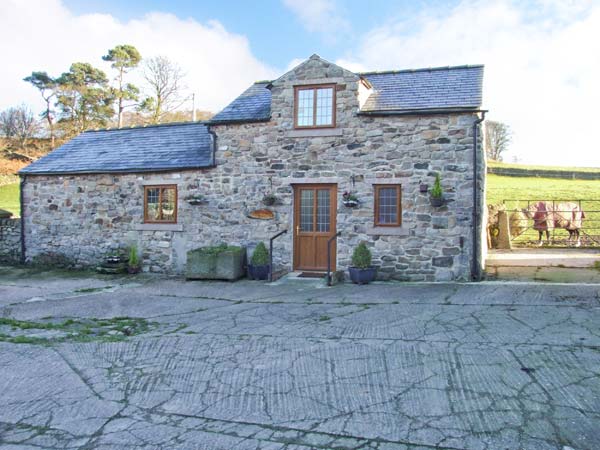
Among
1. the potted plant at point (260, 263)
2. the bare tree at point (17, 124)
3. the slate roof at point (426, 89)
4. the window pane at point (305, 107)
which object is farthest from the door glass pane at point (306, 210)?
the bare tree at point (17, 124)

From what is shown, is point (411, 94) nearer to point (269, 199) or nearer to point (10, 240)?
point (269, 199)

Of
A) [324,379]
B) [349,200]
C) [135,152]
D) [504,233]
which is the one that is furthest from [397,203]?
[135,152]

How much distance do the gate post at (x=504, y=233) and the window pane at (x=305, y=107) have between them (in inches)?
355

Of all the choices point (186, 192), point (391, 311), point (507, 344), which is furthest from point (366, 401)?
point (186, 192)

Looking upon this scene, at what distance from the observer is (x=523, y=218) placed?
1858cm

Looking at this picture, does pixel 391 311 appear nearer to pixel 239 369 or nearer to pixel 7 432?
pixel 239 369

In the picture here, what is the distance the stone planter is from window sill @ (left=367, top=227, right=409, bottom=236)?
11.0 feet

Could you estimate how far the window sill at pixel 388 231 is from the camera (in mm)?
11258

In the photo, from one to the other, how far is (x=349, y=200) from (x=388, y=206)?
37.5 inches

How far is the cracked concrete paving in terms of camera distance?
4031 millimetres

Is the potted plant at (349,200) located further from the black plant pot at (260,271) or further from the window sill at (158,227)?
the window sill at (158,227)

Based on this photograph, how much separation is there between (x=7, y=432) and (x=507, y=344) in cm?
549

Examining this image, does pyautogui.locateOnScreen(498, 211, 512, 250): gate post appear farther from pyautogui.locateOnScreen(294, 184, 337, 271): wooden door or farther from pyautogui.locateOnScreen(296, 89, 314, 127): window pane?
pyautogui.locateOnScreen(296, 89, 314, 127): window pane

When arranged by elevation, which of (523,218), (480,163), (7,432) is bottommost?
(7,432)
